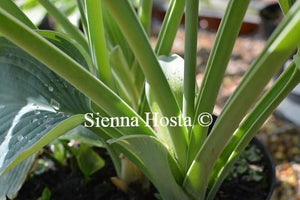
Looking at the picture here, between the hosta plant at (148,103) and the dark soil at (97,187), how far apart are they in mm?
73

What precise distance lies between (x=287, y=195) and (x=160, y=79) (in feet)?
1.30

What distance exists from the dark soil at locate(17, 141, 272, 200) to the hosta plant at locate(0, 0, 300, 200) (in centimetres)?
7

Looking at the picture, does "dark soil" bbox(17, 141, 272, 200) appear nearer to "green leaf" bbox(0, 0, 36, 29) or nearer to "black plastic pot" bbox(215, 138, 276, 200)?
"black plastic pot" bbox(215, 138, 276, 200)

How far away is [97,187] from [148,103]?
14cm

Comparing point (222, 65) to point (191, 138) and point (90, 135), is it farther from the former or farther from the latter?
point (90, 135)

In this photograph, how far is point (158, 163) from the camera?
363 millimetres

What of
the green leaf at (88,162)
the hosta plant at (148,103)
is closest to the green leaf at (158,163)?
the hosta plant at (148,103)

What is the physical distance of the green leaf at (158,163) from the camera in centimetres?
34

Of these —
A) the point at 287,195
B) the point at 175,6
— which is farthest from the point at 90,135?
the point at 287,195

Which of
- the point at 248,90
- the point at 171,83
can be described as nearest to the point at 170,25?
the point at 171,83

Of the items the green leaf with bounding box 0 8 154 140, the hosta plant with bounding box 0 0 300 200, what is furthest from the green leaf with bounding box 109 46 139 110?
the green leaf with bounding box 0 8 154 140

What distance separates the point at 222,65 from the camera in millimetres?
326

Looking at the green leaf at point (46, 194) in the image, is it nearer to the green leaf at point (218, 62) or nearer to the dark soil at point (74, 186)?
the dark soil at point (74, 186)

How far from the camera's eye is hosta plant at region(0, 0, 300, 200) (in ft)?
0.97
